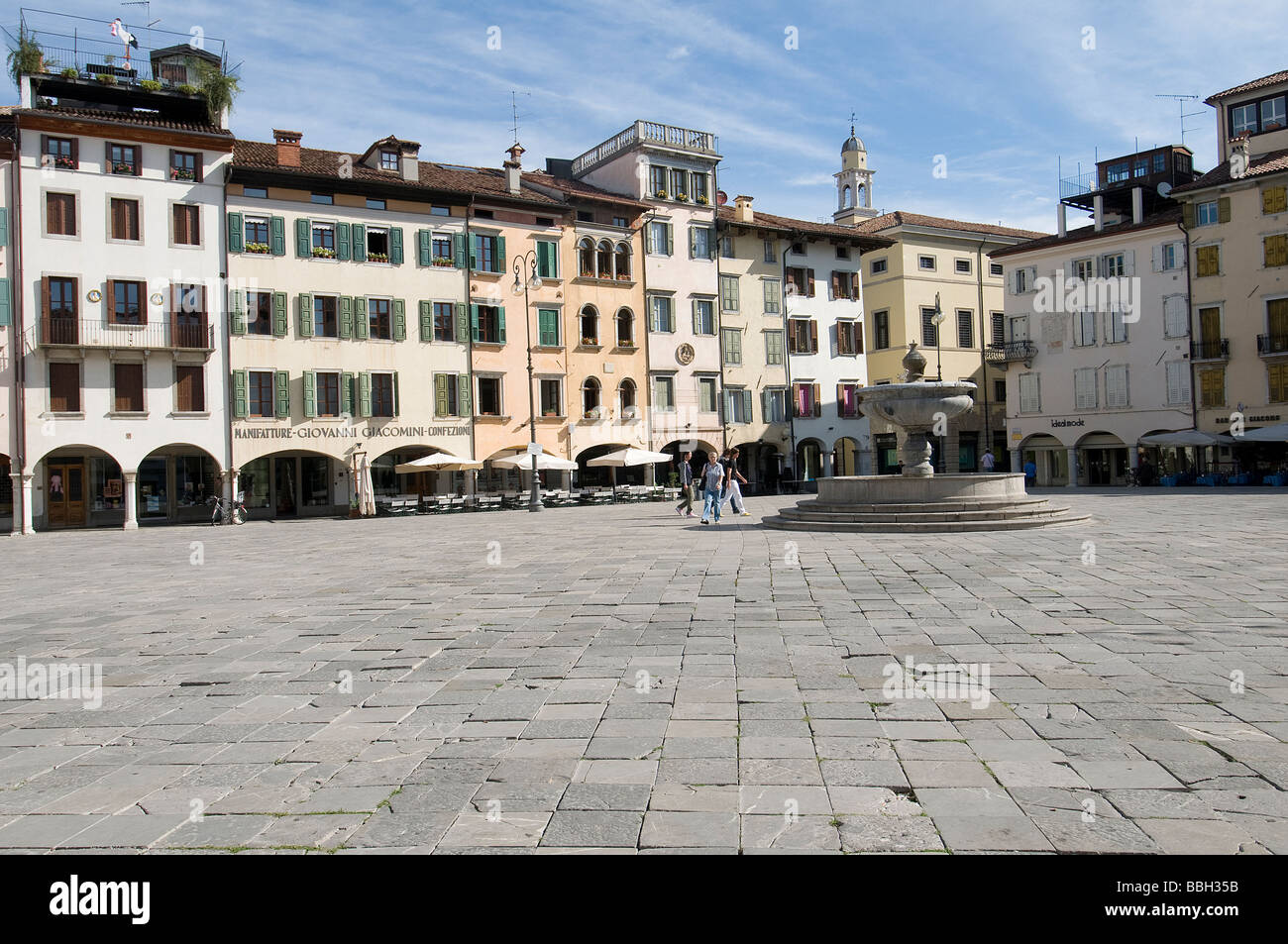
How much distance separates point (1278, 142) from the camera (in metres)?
40.6

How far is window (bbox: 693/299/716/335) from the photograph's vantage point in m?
41.7

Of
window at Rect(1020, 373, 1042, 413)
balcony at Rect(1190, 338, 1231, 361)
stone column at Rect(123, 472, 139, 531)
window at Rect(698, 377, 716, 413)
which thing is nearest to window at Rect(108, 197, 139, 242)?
stone column at Rect(123, 472, 139, 531)

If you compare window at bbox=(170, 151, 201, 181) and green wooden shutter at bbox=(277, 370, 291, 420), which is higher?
window at bbox=(170, 151, 201, 181)

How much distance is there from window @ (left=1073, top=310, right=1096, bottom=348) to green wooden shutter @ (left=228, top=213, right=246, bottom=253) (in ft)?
116

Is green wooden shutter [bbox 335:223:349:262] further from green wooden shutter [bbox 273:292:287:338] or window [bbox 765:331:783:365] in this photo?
window [bbox 765:331:783:365]

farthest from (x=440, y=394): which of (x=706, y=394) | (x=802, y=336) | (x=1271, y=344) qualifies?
(x=1271, y=344)

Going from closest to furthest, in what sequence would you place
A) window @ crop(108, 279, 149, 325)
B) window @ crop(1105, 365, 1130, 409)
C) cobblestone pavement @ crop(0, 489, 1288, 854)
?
cobblestone pavement @ crop(0, 489, 1288, 854), window @ crop(108, 279, 149, 325), window @ crop(1105, 365, 1130, 409)

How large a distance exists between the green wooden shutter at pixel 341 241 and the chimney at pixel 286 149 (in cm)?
245

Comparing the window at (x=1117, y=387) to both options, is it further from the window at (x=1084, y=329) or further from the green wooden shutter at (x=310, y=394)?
the green wooden shutter at (x=310, y=394)

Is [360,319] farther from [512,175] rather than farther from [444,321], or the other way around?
[512,175]

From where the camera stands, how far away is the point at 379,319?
33.6 meters

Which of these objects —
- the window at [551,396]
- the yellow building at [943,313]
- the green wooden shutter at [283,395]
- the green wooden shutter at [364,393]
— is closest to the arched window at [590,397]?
the window at [551,396]

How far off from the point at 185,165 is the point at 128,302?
15.4 ft
